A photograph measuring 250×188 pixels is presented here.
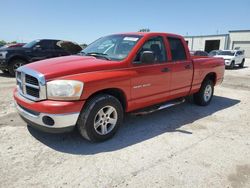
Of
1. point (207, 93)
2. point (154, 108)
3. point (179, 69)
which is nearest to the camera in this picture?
point (154, 108)

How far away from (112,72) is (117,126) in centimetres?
97

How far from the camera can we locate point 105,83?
3566 mm

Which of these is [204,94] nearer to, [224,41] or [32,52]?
[32,52]

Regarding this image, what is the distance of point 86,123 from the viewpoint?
3449mm

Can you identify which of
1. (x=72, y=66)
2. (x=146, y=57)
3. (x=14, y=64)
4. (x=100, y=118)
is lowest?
(x=100, y=118)

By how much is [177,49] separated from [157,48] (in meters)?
0.73

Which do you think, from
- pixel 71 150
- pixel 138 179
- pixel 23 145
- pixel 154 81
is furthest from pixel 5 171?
pixel 154 81

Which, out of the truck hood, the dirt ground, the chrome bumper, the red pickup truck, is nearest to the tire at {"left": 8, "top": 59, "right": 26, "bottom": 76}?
the dirt ground

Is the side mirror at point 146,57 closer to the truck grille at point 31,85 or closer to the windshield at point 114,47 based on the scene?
the windshield at point 114,47

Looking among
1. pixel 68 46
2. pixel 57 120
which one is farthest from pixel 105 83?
pixel 68 46

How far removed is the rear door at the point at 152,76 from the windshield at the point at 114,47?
24 centimetres

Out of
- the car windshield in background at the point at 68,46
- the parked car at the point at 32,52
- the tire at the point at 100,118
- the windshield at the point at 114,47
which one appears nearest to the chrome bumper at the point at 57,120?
the tire at the point at 100,118

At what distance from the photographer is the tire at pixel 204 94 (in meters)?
6.07

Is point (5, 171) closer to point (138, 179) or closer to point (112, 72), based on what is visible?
point (138, 179)
